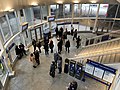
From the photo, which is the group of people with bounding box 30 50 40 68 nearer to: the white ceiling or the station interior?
the station interior

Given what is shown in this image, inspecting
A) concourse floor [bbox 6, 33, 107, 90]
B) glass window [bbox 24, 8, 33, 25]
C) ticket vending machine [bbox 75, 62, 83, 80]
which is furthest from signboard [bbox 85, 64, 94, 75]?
glass window [bbox 24, 8, 33, 25]

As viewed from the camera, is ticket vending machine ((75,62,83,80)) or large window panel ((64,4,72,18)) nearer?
ticket vending machine ((75,62,83,80))

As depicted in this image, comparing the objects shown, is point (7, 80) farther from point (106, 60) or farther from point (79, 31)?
point (79, 31)

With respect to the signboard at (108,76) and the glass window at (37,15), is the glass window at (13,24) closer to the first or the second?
the glass window at (37,15)

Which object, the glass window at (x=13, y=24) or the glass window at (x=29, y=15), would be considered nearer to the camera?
the glass window at (x=13, y=24)

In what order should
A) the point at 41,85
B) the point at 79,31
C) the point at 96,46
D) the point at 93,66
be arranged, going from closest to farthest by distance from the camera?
the point at 93,66 → the point at 41,85 → the point at 96,46 → the point at 79,31

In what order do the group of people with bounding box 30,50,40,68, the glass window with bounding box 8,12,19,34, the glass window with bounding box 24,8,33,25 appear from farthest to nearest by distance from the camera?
the glass window with bounding box 24,8,33,25, the glass window with bounding box 8,12,19,34, the group of people with bounding box 30,50,40,68

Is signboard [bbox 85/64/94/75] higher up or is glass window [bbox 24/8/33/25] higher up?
glass window [bbox 24/8/33/25]

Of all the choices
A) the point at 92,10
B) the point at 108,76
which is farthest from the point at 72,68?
the point at 92,10

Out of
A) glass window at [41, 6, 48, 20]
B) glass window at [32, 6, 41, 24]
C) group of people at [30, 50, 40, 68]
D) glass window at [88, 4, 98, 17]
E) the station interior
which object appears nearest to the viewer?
the station interior

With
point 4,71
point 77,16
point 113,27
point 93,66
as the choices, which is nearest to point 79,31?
point 77,16

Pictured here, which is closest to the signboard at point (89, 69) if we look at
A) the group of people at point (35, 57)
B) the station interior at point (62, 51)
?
the station interior at point (62, 51)

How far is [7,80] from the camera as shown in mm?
6477

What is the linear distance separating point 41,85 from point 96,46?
186 inches
